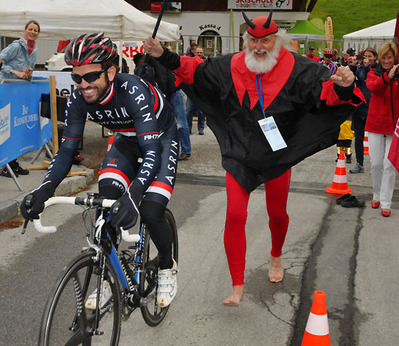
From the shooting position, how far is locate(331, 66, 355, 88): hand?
3.62 m

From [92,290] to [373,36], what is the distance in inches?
965

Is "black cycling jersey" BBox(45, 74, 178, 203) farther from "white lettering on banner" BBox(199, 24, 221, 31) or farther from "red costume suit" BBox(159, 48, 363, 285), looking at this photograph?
"white lettering on banner" BBox(199, 24, 221, 31)

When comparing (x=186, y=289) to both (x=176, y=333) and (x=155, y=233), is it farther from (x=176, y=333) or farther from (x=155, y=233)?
(x=155, y=233)

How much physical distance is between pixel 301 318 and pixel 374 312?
23.9 inches

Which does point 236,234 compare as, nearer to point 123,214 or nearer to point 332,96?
point 332,96

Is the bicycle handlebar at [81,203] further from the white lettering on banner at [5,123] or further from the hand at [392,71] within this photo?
the hand at [392,71]

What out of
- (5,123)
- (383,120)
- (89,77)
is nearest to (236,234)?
(89,77)

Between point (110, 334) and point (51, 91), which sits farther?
point (51, 91)

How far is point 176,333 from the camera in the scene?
A: 3.90 m

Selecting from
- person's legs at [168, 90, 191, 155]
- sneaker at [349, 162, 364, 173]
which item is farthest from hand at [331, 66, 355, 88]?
person's legs at [168, 90, 191, 155]

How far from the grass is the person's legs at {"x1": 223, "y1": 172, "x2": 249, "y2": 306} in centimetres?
5802

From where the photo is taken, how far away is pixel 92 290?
3021 millimetres

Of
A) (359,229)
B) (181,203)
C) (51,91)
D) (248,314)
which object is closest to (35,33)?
(51,91)

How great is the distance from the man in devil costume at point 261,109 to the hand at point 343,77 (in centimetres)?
11
